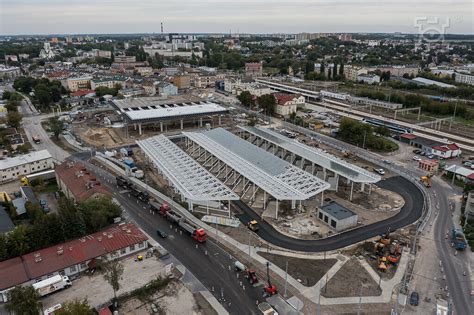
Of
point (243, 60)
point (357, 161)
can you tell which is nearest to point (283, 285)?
point (357, 161)

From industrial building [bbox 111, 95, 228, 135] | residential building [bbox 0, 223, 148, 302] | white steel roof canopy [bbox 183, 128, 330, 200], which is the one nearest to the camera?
residential building [bbox 0, 223, 148, 302]

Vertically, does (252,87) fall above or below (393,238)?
above

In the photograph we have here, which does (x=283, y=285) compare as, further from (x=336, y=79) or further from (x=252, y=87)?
(x=336, y=79)

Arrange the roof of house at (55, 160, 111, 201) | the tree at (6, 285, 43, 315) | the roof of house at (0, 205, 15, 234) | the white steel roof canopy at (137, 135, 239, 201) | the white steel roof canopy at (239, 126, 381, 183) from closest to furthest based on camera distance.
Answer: the tree at (6, 285, 43, 315)
the roof of house at (0, 205, 15, 234)
the white steel roof canopy at (137, 135, 239, 201)
the roof of house at (55, 160, 111, 201)
the white steel roof canopy at (239, 126, 381, 183)

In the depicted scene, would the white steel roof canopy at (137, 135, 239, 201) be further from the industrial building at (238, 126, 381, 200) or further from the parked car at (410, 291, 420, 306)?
the parked car at (410, 291, 420, 306)

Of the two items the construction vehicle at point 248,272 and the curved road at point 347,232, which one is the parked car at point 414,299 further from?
the construction vehicle at point 248,272

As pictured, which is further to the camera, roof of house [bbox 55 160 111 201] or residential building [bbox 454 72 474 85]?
residential building [bbox 454 72 474 85]

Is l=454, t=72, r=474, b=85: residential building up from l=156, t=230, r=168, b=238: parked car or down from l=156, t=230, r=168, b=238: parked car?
up

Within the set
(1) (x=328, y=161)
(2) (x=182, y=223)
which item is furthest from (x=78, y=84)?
(1) (x=328, y=161)

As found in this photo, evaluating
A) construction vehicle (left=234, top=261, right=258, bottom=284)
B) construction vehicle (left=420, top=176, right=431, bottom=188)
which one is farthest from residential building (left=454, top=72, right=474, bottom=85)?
construction vehicle (left=234, top=261, right=258, bottom=284)
